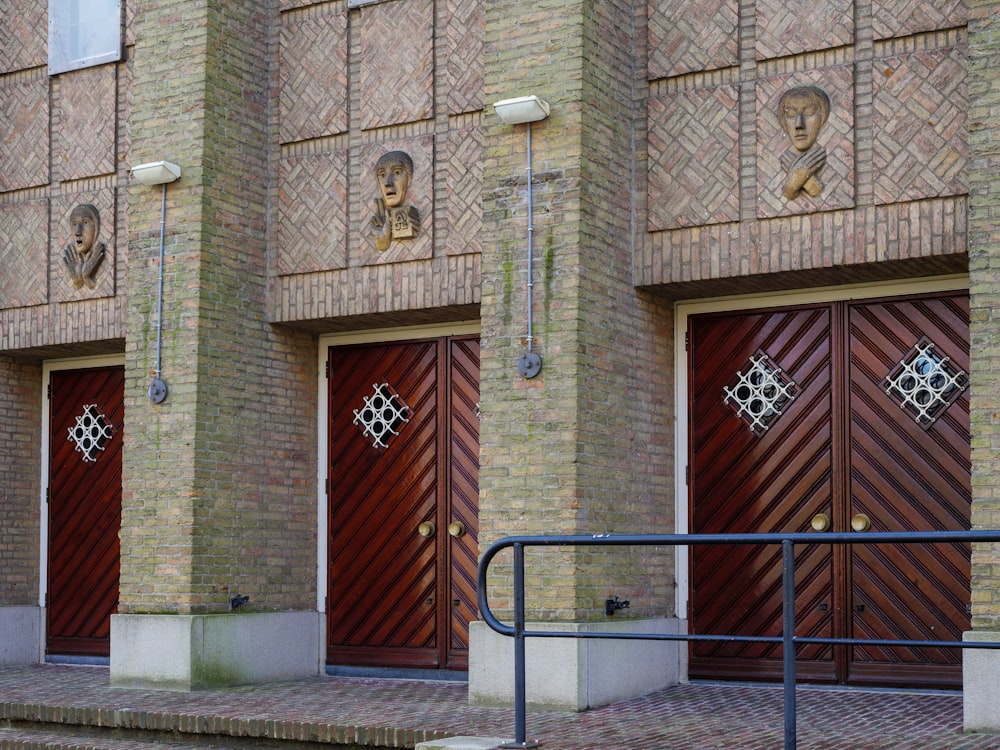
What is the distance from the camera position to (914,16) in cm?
954

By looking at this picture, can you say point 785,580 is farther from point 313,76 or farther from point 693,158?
point 313,76

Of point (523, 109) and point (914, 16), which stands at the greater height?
point (914, 16)

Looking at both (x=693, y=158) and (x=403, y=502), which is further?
(x=403, y=502)

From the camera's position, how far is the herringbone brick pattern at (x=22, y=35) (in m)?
13.4

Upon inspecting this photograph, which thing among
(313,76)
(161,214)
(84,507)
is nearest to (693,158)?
(313,76)

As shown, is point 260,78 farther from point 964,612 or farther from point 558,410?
point 964,612

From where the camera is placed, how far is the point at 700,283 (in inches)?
405

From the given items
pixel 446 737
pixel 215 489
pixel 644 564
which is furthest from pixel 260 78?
pixel 446 737

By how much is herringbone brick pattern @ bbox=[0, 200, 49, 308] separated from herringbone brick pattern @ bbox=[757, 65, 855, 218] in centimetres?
679

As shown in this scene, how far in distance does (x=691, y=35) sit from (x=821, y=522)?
358 cm

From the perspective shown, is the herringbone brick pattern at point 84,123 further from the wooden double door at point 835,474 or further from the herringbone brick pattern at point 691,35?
the wooden double door at point 835,474

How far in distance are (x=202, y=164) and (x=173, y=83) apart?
79cm

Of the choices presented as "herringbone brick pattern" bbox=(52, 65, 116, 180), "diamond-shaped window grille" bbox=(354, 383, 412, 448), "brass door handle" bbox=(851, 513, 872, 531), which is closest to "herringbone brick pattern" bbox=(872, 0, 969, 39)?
"brass door handle" bbox=(851, 513, 872, 531)

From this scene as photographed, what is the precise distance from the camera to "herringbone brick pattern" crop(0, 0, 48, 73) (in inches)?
528
